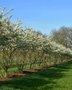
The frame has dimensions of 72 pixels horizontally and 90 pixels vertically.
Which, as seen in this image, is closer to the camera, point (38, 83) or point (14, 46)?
point (38, 83)

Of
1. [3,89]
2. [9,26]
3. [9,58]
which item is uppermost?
[9,26]

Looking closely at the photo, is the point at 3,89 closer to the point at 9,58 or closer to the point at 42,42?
the point at 9,58

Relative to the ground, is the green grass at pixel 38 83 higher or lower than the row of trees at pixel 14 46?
lower

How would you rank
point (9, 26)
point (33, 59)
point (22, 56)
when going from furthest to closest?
1. point (33, 59)
2. point (22, 56)
3. point (9, 26)

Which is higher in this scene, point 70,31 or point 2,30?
point 70,31

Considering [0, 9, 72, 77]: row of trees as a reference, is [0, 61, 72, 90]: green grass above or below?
below

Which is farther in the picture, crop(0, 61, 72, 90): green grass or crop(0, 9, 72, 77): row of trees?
crop(0, 9, 72, 77): row of trees

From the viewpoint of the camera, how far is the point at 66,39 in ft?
520

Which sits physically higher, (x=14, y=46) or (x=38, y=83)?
(x=14, y=46)

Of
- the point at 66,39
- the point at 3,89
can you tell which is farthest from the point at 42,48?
the point at 66,39

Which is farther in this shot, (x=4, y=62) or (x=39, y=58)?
(x=39, y=58)

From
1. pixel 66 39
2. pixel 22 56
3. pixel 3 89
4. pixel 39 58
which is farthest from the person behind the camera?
pixel 66 39

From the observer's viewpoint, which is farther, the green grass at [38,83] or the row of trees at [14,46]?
the row of trees at [14,46]

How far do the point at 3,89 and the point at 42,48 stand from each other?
107 ft
